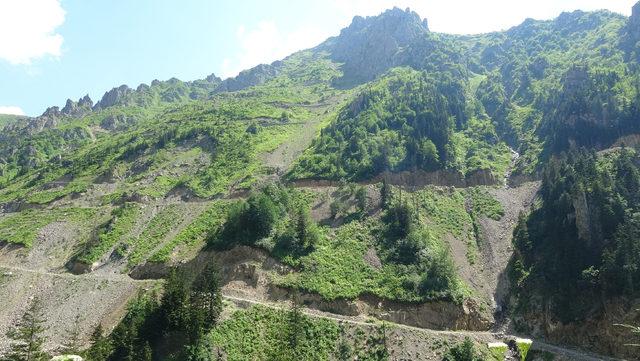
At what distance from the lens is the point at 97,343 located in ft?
184

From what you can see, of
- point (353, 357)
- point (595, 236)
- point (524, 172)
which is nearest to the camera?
point (353, 357)

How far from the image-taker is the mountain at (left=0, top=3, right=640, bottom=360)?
63.0 meters

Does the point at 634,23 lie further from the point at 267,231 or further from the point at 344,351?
the point at 344,351

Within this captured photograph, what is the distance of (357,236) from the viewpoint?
85000mm

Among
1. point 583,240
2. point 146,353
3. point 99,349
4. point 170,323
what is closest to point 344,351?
point 170,323

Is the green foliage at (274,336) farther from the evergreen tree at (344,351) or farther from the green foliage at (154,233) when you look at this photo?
the green foliage at (154,233)

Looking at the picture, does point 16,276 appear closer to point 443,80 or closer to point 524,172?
point 524,172

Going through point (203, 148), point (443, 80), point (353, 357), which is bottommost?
point (353, 357)

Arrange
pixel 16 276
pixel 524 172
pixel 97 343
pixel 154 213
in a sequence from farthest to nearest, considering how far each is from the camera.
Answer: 1. pixel 524 172
2. pixel 154 213
3. pixel 16 276
4. pixel 97 343

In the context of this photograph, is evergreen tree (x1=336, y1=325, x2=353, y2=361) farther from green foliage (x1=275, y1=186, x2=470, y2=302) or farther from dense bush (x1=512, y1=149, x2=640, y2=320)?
dense bush (x1=512, y1=149, x2=640, y2=320)

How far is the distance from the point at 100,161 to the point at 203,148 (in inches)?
1186

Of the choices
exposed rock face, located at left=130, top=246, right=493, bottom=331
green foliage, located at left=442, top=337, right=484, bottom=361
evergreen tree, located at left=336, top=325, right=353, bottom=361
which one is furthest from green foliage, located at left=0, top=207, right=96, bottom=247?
green foliage, located at left=442, top=337, right=484, bottom=361

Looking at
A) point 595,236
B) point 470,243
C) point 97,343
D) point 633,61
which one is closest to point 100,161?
point 97,343

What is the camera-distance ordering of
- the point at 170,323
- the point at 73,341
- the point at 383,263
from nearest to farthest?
the point at 170,323 → the point at 73,341 → the point at 383,263
